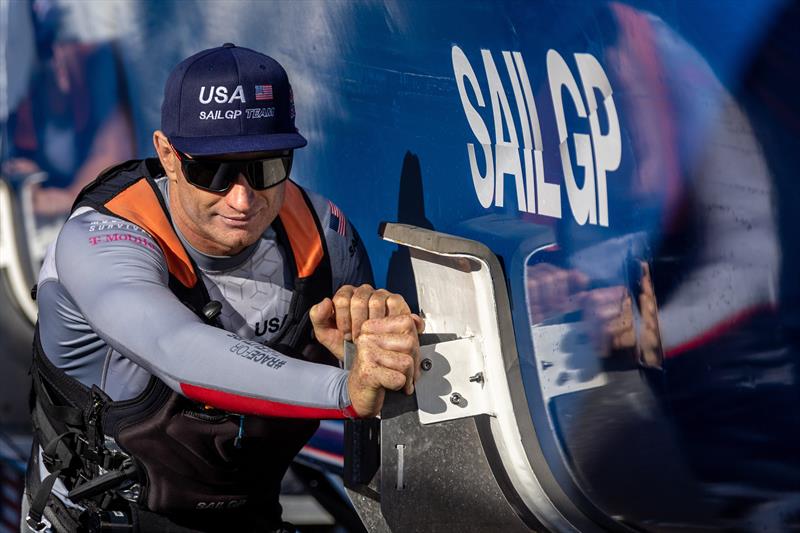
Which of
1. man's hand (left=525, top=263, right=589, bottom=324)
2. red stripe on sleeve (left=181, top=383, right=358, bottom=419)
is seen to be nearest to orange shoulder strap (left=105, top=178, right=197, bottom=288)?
red stripe on sleeve (left=181, top=383, right=358, bottom=419)

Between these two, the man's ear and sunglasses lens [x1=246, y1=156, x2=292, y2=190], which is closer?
sunglasses lens [x1=246, y1=156, x2=292, y2=190]

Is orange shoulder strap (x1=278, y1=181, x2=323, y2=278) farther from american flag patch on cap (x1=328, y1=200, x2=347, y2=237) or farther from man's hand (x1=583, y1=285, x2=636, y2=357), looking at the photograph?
man's hand (x1=583, y1=285, x2=636, y2=357)

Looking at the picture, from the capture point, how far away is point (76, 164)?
176 inches

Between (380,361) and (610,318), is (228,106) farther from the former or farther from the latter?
(610,318)

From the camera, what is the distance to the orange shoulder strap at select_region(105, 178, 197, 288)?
251 cm

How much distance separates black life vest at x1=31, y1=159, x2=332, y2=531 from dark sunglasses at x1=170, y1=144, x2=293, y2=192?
0.64 feet

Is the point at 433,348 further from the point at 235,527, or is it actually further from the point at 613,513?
the point at 235,527

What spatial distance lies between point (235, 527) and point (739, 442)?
54.3 inches

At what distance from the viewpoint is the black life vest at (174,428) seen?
8.41 ft

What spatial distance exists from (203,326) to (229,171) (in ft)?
1.30

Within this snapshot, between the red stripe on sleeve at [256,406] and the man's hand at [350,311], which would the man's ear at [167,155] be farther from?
the red stripe on sleeve at [256,406]

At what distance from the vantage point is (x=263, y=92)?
238 centimetres

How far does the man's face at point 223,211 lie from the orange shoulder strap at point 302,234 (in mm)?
175

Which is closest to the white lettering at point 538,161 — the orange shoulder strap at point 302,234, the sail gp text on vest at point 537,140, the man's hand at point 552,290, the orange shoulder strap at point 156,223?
the sail gp text on vest at point 537,140
